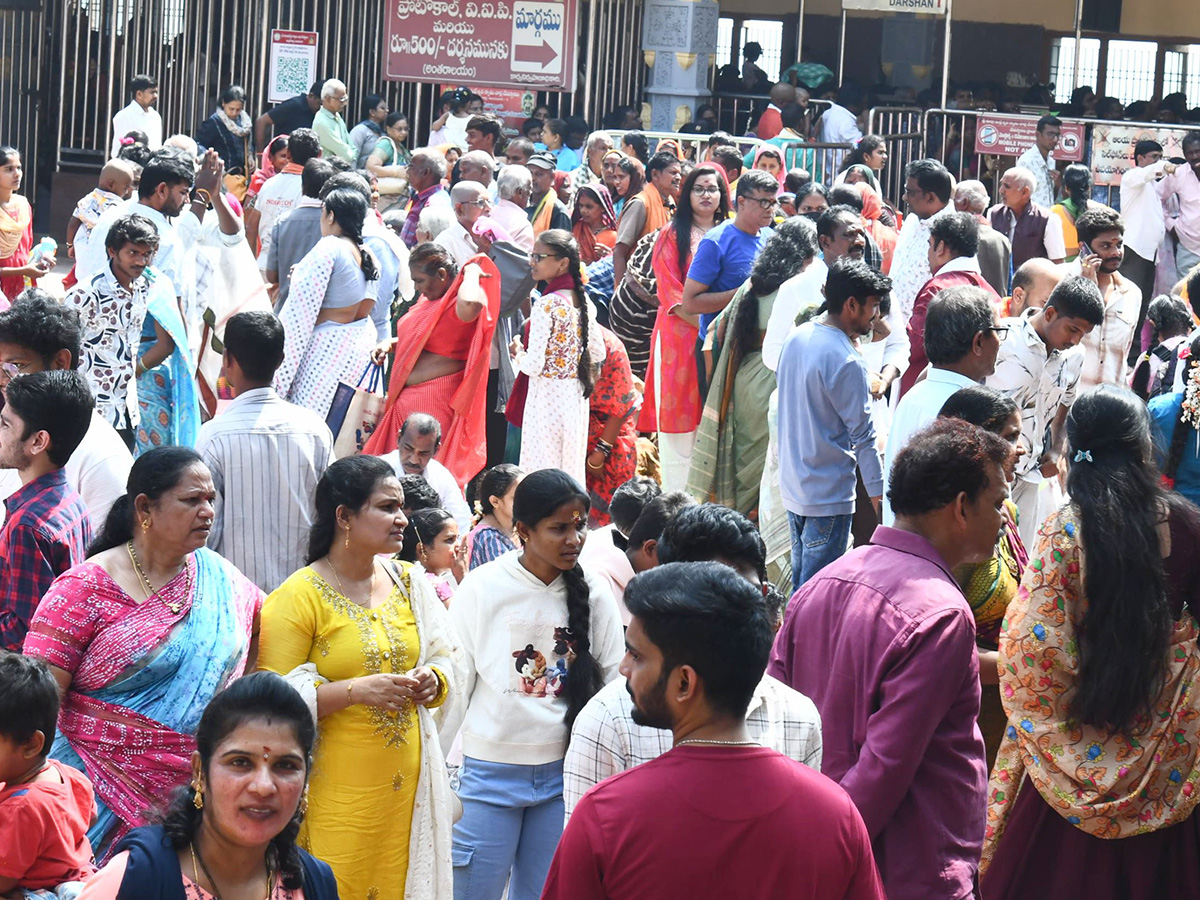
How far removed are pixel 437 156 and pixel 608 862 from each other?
7877 millimetres

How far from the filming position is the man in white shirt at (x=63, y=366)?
14.1 ft

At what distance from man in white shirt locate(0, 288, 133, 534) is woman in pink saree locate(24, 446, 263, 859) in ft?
2.70

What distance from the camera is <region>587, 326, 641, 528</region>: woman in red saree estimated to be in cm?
749

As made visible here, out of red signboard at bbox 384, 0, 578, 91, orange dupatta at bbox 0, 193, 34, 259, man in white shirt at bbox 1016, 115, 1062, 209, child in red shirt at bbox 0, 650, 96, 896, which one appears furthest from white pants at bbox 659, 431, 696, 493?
red signboard at bbox 384, 0, 578, 91

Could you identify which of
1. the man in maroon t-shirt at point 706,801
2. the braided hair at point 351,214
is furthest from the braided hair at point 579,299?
the man in maroon t-shirt at point 706,801

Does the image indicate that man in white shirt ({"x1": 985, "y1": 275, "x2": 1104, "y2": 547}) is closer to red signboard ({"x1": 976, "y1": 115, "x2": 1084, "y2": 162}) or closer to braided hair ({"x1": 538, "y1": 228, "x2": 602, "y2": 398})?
braided hair ({"x1": 538, "y1": 228, "x2": 602, "y2": 398})

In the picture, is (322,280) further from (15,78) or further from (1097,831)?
(15,78)

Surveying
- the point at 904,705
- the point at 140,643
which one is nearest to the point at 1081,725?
the point at 904,705

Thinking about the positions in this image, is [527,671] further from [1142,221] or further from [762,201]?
[1142,221]

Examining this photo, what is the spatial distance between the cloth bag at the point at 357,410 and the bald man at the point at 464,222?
120 cm

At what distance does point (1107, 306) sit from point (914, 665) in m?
4.86

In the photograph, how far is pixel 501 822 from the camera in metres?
3.88

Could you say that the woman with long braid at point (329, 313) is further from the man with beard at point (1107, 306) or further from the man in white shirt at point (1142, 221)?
the man in white shirt at point (1142, 221)

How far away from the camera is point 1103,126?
14.6 m
